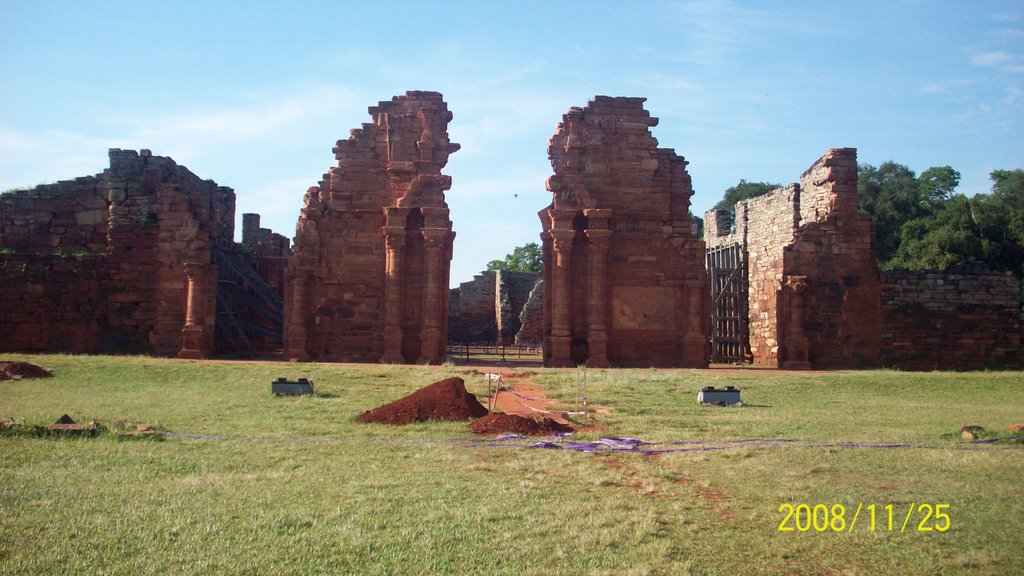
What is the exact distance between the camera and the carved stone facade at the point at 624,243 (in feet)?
77.7

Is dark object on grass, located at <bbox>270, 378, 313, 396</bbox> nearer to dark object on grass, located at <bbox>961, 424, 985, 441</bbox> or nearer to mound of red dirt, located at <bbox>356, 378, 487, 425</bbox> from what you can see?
mound of red dirt, located at <bbox>356, 378, 487, 425</bbox>

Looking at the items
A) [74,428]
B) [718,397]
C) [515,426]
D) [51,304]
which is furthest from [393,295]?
[74,428]

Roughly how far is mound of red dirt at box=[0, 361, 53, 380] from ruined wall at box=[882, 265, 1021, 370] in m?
21.1

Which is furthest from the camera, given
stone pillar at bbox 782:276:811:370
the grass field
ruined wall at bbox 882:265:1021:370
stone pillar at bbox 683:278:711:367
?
ruined wall at bbox 882:265:1021:370

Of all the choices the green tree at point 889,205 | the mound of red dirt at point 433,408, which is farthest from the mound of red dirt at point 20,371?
the green tree at point 889,205

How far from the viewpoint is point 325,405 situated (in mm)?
15039

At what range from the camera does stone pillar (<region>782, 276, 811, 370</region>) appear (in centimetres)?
2414

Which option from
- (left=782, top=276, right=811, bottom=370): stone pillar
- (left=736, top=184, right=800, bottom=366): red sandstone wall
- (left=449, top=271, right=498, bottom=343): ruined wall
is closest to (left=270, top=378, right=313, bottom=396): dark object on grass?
(left=782, top=276, right=811, bottom=370): stone pillar

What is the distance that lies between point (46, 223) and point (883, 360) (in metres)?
23.8

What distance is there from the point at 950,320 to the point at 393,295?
15.6 m

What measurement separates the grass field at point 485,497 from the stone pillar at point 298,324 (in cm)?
899

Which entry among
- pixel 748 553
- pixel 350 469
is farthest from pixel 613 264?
pixel 748 553

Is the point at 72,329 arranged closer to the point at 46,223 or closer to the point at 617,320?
the point at 46,223
